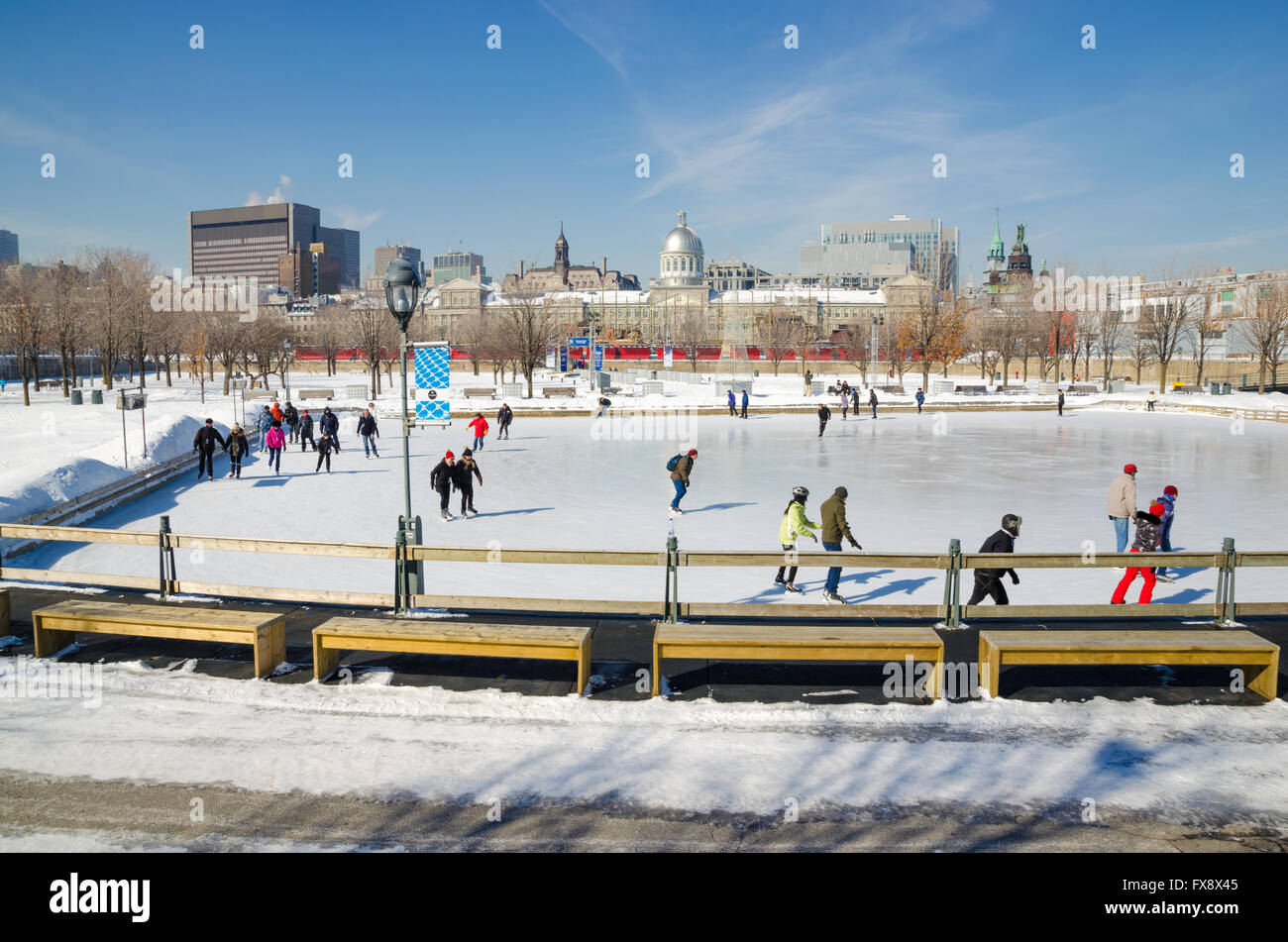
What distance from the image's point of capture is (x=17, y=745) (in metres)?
5.82

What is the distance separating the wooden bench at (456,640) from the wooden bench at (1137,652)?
3.10m

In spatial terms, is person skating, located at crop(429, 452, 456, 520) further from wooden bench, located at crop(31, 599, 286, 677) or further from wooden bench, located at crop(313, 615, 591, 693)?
wooden bench, located at crop(313, 615, 591, 693)

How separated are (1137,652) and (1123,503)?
6637 millimetres

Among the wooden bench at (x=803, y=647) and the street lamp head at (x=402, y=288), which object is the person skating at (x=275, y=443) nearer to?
the street lamp head at (x=402, y=288)

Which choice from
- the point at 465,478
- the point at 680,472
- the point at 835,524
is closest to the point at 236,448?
the point at 465,478

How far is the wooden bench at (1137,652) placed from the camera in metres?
6.43

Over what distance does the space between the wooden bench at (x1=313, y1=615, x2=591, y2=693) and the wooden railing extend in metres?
0.70

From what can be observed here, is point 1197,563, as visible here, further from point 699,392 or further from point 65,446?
point 699,392
